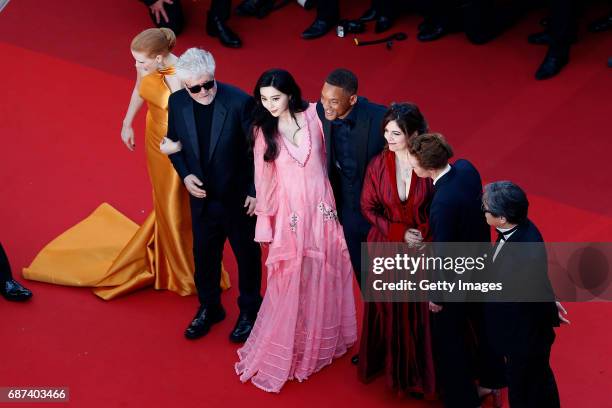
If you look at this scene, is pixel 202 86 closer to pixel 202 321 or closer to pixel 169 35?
pixel 169 35

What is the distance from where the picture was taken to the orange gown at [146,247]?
4.86 m

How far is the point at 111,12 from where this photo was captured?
7.95 metres

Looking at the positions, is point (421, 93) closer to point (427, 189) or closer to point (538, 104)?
point (538, 104)

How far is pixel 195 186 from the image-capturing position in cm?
445

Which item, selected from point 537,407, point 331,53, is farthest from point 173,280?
point 331,53

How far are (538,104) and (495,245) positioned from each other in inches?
115

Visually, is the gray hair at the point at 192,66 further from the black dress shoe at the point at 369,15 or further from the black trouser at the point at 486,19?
the black dress shoe at the point at 369,15

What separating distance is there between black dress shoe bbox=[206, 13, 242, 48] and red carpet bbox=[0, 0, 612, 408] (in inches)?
3.3

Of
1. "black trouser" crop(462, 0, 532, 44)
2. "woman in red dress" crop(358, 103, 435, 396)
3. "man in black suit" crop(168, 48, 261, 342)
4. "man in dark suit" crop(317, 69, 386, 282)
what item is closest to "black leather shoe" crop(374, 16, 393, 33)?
"black trouser" crop(462, 0, 532, 44)

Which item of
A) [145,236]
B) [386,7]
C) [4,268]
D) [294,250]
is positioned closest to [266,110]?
[294,250]

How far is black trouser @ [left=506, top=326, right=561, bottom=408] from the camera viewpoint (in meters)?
3.67

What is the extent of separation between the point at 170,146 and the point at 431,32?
10.9 feet

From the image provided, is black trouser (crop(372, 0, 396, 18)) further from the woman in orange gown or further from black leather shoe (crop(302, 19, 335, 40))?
the woman in orange gown

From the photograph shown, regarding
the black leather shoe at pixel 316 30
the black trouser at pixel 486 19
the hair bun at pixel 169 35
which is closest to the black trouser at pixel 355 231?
the hair bun at pixel 169 35
